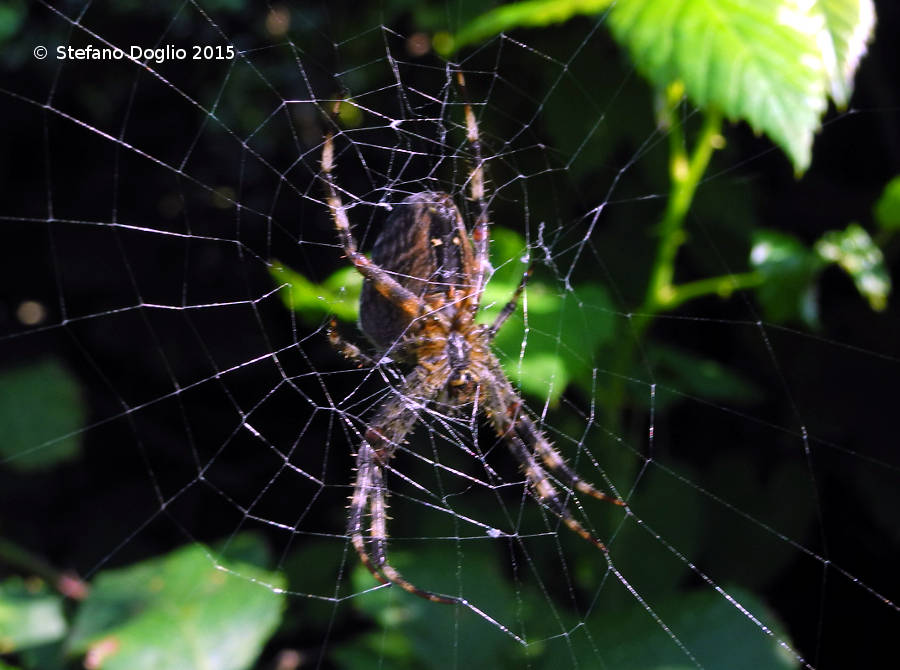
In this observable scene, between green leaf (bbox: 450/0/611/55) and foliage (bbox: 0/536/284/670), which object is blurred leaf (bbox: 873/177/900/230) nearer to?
green leaf (bbox: 450/0/611/55)

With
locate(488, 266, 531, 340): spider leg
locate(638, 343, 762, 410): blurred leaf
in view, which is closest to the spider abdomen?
locate(488, 266, 531, 340): spider leg

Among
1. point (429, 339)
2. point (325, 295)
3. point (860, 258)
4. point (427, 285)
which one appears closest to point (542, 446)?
point (429, 339)

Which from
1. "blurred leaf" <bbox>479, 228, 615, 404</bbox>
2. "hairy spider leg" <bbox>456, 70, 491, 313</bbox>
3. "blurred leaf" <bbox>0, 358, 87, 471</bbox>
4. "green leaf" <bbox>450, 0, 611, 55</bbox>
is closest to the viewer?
"green leaf" <bbox>450, 0, 611, 55</bbox>

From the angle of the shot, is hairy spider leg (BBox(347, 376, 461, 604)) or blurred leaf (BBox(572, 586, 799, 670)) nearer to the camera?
blurred leaf (BBox(572, 586, 799, 670))

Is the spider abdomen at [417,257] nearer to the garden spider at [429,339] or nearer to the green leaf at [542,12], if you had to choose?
the garden spider at [429,339]

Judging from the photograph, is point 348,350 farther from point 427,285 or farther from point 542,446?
point 542,446

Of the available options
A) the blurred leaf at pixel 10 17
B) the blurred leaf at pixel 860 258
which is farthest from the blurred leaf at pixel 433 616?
the blurred leaf at pixel 10 17

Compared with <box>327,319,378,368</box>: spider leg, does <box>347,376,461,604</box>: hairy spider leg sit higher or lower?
lower
